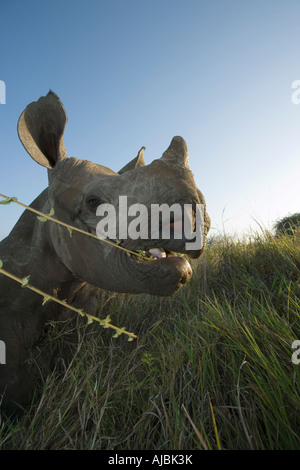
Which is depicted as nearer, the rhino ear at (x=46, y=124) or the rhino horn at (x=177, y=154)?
the rhino horn at (x=177, y=154)

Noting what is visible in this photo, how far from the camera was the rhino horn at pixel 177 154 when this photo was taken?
1.87m

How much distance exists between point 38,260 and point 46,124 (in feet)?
3.72

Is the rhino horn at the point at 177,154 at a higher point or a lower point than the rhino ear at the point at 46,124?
lower

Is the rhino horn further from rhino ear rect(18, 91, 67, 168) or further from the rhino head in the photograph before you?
rhino ear rect(18, 91, 67, 168)

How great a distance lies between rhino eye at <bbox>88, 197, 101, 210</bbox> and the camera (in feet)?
7.01

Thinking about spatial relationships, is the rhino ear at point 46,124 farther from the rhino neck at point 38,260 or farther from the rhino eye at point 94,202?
the rhino eye at point 94,202

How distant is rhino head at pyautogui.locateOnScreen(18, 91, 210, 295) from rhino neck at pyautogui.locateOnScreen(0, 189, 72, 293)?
2.6 inches

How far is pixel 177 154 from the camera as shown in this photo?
1.92 meters

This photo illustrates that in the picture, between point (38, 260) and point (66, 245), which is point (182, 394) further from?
point (38, 260)

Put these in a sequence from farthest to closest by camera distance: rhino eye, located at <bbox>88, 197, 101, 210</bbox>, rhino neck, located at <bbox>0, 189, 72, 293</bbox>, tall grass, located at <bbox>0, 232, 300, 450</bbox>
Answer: rhino neck, located at <bbox>0, 189, 72, 293</bbox>
rhino eye, located at <bbox>88, 197, 101, 210</bbox>
tall grass, located at <bbox>0, 232, 300, 450</bbox>

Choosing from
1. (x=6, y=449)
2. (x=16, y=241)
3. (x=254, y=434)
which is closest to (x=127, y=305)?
(x=16, y=241)

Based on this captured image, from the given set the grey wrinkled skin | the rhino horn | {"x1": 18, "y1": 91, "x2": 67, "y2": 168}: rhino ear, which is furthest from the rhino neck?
the rhino horn

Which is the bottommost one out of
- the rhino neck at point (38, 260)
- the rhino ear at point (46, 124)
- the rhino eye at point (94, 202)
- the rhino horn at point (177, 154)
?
the rhino neck at point (38, 260)

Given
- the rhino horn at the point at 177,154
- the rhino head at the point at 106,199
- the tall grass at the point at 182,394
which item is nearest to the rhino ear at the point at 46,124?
the rhino head at the point at 106,199
